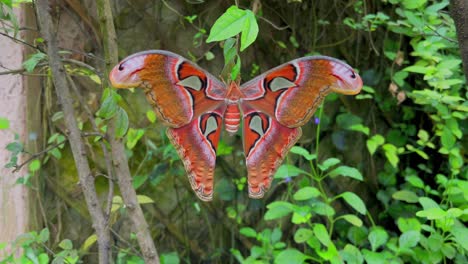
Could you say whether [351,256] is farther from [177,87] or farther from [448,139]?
[177,87]

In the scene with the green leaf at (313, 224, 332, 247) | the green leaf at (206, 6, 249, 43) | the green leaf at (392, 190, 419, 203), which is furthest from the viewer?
A: the green leaf at (392, 190, 419, 203)

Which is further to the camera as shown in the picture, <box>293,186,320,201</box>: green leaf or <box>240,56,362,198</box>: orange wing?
<box>293,186,320,201</box>: green leaf

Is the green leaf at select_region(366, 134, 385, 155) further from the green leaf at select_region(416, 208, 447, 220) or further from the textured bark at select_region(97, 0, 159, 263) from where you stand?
the textured bark at select_region(97, 0, 159, 263)

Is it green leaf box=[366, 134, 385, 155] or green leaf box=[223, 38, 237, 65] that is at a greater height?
green leaf box=[223, 38, 237, 65]

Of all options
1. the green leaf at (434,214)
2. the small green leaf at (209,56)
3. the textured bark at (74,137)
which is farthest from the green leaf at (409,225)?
the textured bark at (74,137)

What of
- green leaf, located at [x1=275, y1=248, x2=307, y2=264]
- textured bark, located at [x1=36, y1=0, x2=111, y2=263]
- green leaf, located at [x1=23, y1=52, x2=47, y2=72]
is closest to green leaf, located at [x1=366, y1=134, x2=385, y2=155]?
green leaf, located at [x1=275, y1=248, x2=307, y2=264]

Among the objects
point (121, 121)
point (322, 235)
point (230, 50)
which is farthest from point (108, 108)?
point (322, 235)

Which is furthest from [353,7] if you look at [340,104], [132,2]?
[132,2]

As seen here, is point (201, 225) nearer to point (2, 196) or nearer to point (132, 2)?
point (2, 196)
